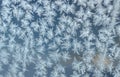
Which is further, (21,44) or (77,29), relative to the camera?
(21,44)

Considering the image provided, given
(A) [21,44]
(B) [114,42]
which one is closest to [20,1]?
(A) [21,44]

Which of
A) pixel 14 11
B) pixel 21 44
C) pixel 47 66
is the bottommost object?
pixel 47 66

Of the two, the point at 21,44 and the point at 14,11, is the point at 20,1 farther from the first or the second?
the point at 21,44

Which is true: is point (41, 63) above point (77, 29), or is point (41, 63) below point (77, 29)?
below

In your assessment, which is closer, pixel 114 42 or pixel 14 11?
pixel 114 42

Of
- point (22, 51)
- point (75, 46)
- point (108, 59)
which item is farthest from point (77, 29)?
point (22, 51)

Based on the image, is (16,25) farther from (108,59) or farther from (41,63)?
(108,59)
